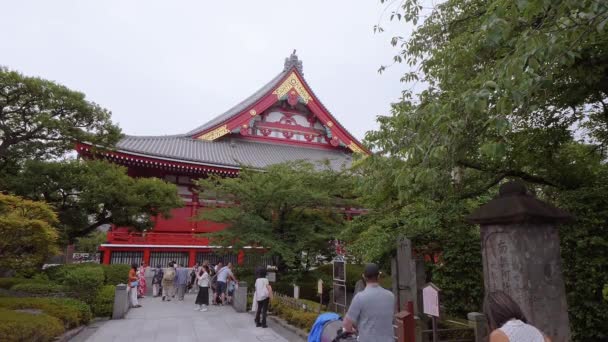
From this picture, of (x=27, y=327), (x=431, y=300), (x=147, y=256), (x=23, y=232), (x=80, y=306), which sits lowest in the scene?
(x=80, y=306)

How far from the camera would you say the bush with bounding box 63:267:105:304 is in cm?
1039

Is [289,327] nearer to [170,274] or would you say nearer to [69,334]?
[69,334]

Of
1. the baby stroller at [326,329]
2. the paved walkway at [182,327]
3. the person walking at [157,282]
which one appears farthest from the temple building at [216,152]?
the baby stroller at [326,329]

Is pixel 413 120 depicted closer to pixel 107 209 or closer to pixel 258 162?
pixel 107 209

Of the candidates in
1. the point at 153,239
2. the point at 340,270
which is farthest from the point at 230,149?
the point at 340,270

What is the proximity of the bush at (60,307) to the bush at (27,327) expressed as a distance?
0.81 m

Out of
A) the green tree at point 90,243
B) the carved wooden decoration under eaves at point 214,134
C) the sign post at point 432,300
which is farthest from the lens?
the green tree at point 90,243

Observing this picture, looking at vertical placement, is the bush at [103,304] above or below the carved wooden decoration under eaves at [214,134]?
below

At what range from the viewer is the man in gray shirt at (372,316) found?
378 centimetres

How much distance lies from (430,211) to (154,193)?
1116cm

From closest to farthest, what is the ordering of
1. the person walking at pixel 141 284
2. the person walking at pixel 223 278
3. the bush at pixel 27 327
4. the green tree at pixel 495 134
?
the green tree at pixel 495 134
the bush at pixel 27 327
the person walking at pixel 223 278
the person walking at pixel 141 284

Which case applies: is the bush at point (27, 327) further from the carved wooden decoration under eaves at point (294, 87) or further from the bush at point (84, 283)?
the carved wooden decoration under eaves at point (294, 87)

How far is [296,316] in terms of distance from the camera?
9148 mm

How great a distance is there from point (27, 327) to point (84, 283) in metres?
4.01
